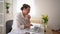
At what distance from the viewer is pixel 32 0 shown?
408cm

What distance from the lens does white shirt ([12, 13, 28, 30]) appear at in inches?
64.0

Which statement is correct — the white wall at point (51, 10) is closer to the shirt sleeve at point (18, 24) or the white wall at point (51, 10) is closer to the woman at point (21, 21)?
the woman at point (21, 21)

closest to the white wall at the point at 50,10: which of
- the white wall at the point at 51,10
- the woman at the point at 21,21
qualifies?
the white wall at the point at 51,10

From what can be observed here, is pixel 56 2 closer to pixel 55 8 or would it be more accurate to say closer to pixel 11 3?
pixel 55 8

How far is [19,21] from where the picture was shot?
1673 mm

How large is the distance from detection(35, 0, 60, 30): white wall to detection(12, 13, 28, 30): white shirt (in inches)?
97.6

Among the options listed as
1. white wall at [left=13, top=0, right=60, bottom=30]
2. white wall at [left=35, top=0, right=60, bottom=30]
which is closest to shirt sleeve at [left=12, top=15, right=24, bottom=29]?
white wall at [left=13, top=0, right=60, bottom=30]

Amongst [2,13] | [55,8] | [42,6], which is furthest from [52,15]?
[2,13]

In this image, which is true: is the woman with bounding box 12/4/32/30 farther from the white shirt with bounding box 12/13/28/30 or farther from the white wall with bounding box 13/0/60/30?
the white wall with bounding box 13/0/60/30

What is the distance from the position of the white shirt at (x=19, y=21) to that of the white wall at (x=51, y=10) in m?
2.48

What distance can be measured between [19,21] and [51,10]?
2.77 meters

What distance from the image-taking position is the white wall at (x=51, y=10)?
4.16 metres

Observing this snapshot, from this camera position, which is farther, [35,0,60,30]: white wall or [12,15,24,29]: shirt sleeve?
[35,0,60,30]: white wall

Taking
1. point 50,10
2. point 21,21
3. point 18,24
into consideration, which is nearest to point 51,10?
point 50,10
